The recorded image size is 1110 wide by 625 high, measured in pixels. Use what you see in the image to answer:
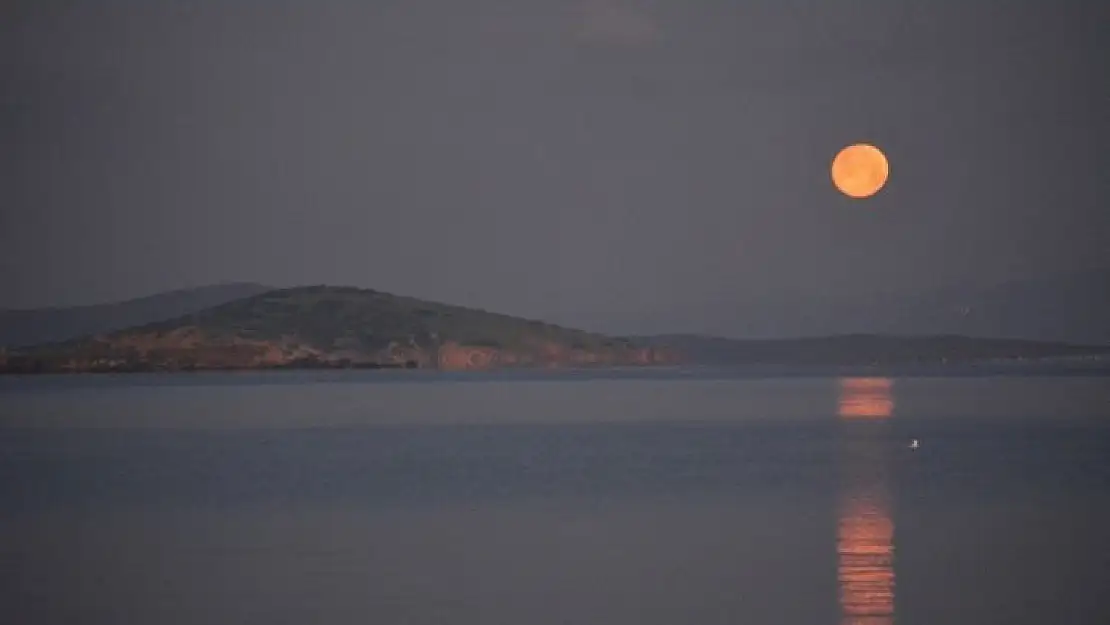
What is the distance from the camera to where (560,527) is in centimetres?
2016

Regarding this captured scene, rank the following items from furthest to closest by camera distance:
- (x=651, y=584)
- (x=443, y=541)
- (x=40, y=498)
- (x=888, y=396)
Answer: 1. (x=888, y=396)
2. (x=40, y=498)
3. (x=443, y=541)
4. (x=651, y=584)

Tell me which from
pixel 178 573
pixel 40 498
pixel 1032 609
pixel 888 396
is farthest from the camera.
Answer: pixel 888 396

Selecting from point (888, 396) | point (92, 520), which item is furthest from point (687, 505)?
point (888, 396)

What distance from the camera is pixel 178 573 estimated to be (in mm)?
16078

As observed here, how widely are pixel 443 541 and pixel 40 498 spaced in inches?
396

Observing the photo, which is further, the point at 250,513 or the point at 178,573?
the point at 250,513

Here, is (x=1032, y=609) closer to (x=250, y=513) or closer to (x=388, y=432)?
(x=250, y=513)

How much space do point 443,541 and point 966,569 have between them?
6.35 meters

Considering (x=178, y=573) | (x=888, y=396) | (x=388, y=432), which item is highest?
(x=888, y=396)

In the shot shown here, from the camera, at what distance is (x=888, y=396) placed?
8700cm

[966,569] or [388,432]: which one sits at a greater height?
[388,432]

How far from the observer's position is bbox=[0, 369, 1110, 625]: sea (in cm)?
1401

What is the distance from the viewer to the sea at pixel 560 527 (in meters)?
14.0

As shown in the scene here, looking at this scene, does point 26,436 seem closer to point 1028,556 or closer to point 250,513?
point 250,513
